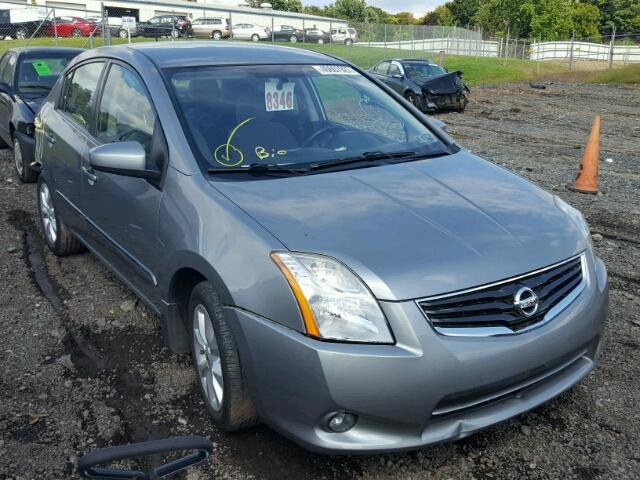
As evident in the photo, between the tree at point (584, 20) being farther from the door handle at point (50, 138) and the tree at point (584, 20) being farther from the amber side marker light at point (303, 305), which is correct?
the amber side marker light at point (303, 305)

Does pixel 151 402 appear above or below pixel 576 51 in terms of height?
below

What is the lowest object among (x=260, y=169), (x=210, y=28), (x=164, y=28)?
(x=260, y=169)

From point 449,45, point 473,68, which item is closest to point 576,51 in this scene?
point 449,45

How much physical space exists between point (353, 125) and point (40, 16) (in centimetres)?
3133

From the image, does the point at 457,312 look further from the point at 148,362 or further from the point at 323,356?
the point at 148,362

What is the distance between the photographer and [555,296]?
9.09 ft

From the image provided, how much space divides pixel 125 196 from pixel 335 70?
5.24 feet

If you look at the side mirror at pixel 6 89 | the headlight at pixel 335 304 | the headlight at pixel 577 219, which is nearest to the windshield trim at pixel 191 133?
the headlight at pixel 577 219

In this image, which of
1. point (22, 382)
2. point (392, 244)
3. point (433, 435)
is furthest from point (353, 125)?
point (22, 382)

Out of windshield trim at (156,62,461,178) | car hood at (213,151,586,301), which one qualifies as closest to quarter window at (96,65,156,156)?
windshield trim at (156,62,461,178)

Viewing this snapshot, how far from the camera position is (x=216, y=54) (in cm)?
400

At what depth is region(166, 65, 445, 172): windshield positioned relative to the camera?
11.3 feet

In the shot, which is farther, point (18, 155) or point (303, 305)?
point (18, 155)

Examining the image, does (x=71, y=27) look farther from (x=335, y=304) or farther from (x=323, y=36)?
(x=335, y=304)
